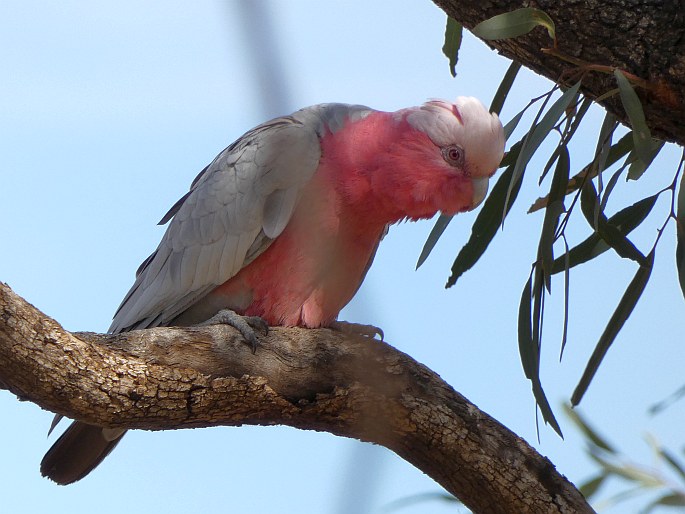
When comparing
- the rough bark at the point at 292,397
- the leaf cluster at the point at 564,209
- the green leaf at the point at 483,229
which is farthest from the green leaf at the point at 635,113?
the rough bark at the point at 292,397

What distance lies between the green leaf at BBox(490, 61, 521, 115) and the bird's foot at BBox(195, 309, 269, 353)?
3.86 feet

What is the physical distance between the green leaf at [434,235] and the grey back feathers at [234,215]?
454mm

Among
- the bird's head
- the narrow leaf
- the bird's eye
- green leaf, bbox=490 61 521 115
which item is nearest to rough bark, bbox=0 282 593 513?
the narrow leaf

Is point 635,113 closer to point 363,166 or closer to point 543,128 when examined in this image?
point 543,128

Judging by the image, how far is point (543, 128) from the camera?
2166 millimetres

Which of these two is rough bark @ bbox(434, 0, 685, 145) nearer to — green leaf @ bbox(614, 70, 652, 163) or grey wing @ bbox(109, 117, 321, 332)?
green leaf @ bbox(614, 70, 652, 163)

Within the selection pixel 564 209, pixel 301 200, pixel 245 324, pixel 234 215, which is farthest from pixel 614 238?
pixel 234 215

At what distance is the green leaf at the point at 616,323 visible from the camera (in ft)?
7.87

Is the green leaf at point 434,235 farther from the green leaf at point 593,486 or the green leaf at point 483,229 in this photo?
the green leaf at point 593,486

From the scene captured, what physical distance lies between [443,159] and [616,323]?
0.73m

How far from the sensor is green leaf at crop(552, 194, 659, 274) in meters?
2.54

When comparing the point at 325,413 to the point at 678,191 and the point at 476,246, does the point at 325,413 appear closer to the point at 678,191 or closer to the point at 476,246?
the point at 476,246

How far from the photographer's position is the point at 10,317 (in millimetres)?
1555

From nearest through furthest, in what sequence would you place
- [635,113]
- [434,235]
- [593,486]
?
[635,113]
[434,235]
[593,486]
